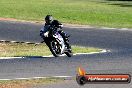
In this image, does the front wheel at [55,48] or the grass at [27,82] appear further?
the front wheel at [55,48]

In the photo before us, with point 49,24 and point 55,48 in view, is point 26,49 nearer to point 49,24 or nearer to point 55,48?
point 55,48

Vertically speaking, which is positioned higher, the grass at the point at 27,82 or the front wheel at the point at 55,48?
the grass at the point at 27,82

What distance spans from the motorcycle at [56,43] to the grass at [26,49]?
42.7 inches

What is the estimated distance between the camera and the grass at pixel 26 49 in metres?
21.7

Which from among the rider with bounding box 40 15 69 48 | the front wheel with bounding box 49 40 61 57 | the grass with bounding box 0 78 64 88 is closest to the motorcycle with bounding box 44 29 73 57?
the front wheel with bounding box 49 40 61 57

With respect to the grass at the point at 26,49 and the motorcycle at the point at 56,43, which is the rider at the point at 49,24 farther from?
the grass at the point at 26,49

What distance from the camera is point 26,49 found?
2347 centimetres

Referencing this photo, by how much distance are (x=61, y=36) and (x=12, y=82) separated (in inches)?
281

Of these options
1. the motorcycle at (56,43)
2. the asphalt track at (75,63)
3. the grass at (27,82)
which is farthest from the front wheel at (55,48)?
the grass at (27,82)

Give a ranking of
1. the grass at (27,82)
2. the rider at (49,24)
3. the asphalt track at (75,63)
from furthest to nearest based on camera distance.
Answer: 1. the rider at (49,24)
2. the asphalt track at (75,63)
3. the grass at (27,82)

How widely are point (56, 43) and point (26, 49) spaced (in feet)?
9.58

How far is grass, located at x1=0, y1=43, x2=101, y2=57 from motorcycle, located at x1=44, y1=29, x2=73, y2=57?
1.08 m

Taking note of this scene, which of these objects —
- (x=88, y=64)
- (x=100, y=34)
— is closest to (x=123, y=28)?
(x=100, y=34)

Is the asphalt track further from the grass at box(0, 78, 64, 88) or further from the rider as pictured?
the rider
